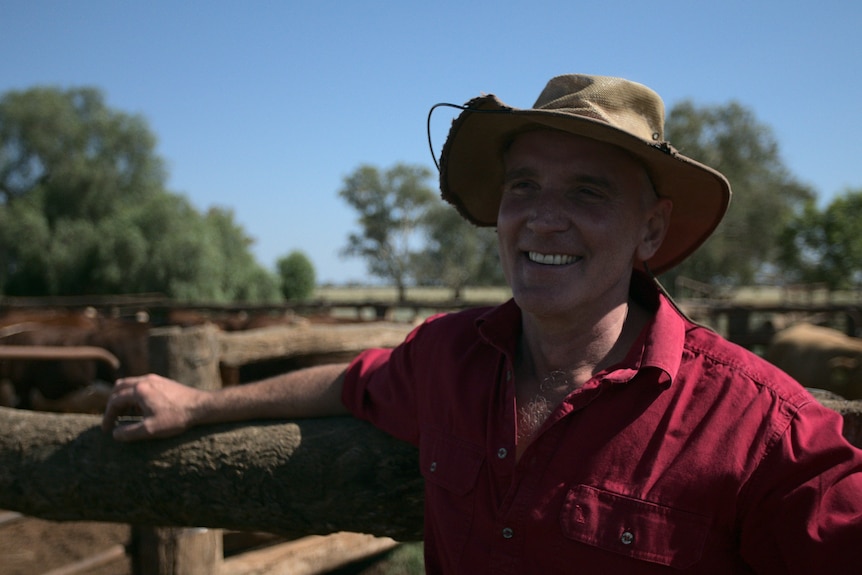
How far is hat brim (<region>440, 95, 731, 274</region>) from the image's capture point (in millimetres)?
1515

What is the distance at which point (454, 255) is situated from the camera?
49.4 meters

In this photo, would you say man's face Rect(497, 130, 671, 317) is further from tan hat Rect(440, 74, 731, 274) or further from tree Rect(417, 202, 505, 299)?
tree Rect(417, 202, 505, 299)

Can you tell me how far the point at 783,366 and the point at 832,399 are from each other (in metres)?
7.33

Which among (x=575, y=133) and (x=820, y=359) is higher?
(x=575, y=133)

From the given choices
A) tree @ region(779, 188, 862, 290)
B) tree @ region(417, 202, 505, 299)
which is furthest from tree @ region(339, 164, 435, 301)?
tree @ region(779, 188, 862, 290)

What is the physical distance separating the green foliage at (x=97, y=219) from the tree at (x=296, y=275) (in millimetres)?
4635

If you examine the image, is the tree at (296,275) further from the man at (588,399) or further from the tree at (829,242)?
the man at (588,399)

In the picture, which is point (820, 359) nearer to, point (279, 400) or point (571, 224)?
point (571, 224)

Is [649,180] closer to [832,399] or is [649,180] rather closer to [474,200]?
[474,200]

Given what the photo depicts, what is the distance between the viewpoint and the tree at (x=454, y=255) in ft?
155

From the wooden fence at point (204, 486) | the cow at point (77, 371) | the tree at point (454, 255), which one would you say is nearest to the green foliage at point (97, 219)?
the tree at point (454, 255)

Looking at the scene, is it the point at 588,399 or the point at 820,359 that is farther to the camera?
the point at 820,359

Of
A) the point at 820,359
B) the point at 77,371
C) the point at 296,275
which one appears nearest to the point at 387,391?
the point at 77,371

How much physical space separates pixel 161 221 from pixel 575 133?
29.3m
